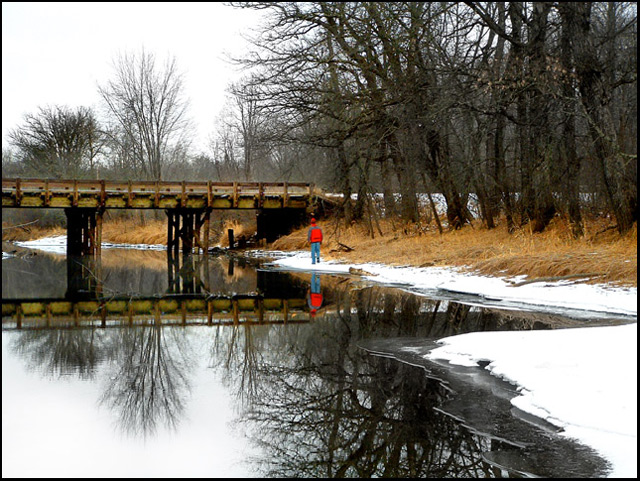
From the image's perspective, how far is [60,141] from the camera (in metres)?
67.6

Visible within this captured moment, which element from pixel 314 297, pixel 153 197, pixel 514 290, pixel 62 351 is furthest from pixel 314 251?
pixel 62 351

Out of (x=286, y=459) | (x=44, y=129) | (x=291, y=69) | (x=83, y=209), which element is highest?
(x=44, y=129)

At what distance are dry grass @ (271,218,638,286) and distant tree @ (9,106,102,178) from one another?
41.3 m

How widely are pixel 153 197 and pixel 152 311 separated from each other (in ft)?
85.1

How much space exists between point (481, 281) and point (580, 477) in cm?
1261

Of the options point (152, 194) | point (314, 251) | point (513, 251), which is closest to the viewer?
point (513, 251)

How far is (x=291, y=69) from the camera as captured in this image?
2686 cm

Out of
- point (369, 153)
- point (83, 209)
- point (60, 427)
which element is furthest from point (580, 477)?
point (83, 209)

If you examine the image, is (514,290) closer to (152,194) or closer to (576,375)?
(576,375)

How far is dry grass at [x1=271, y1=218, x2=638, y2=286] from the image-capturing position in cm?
1526

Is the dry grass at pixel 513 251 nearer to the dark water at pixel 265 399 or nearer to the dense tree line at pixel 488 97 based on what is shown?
the dense tree line at pixel 488 97

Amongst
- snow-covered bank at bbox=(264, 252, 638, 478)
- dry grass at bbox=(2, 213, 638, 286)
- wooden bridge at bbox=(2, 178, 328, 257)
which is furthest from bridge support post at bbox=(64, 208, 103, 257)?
snow-covered bank at bbox=(264, 252, 638, 478)

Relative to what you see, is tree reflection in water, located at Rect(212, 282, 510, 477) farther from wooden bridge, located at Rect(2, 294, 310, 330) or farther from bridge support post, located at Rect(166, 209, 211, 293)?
bridge support post, located at Rect(166, 209, 211, 293)

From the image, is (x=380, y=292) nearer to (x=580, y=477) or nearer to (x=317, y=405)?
(x=317, y=405)
